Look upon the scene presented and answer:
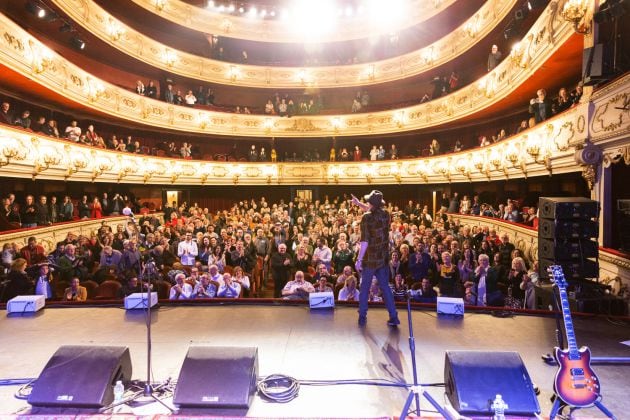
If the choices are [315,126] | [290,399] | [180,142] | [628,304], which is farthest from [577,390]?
[180,142]

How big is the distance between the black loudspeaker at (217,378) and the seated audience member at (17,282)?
468 cm

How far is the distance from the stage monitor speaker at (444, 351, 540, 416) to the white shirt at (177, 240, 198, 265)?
6764 millimetres

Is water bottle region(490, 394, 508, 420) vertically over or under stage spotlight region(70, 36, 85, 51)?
under

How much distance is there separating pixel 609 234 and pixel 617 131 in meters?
1.62

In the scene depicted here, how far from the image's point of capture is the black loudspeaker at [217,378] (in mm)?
2484

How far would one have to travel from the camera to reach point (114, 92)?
44.8 feet

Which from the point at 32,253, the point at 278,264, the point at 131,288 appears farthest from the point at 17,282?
the point at 278,264

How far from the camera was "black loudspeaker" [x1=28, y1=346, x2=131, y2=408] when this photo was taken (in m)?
2.49

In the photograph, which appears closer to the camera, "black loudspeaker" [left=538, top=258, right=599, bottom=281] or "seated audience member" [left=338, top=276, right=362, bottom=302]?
"black loudspeaker" [left=538, top=258, right=599, bottom=281]

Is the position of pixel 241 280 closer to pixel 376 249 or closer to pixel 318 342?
pixel 318 342

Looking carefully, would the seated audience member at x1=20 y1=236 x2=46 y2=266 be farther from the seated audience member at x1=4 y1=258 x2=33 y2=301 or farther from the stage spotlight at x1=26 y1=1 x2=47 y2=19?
the stage spotlight at x1=26 y1=1 x2=47 y2=19

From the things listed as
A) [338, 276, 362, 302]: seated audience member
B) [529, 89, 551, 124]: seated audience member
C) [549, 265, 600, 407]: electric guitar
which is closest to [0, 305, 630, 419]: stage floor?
[549, 265, 600, 407]: electric guitar

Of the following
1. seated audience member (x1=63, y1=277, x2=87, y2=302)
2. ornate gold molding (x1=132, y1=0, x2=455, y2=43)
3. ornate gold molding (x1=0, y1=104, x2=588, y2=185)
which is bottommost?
seated audience member (x1=63, y1=277, x2=87, y2=302)

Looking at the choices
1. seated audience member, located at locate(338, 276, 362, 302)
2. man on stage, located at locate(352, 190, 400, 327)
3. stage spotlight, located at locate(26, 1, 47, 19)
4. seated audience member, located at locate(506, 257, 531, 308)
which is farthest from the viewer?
stage spotlight, located at locate(26, 1, 47, 19)
